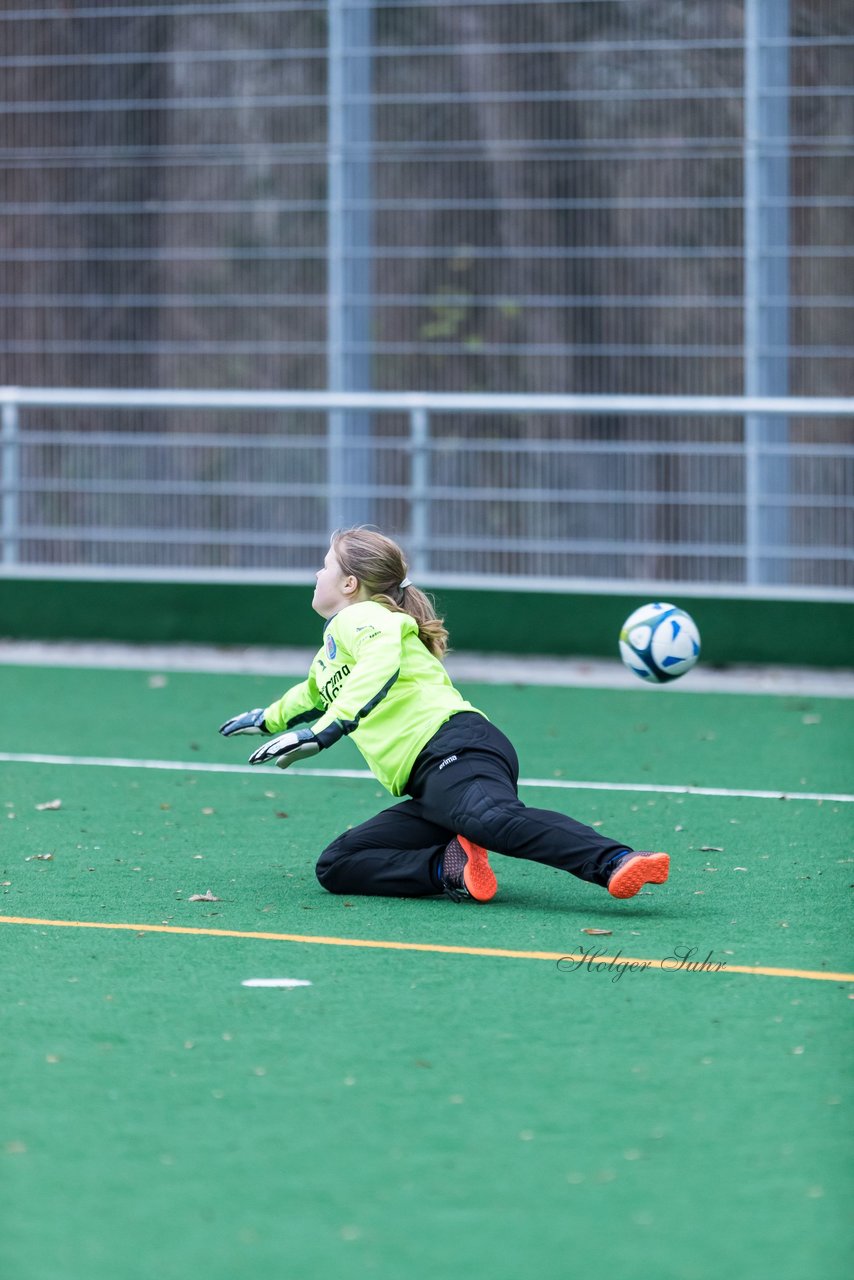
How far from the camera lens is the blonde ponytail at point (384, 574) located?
18.5 ft

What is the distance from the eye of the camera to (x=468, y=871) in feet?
17.7

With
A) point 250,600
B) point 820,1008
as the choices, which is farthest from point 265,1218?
point 250,600

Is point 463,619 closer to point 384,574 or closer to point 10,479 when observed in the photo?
point 10,479

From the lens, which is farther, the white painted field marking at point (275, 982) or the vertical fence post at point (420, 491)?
the vertical fence post at point (420, 491)

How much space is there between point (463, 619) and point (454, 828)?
585 cm

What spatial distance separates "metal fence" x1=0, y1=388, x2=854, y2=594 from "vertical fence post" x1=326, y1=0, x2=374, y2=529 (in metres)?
0.55

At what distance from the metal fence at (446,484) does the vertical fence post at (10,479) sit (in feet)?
0.04

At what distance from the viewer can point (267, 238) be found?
12094 mm

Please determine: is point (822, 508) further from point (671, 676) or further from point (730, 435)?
point (671, 676)

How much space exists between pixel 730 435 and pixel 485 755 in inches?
224

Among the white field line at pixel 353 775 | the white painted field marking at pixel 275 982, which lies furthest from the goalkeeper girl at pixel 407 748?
the white field line at pixel 353 775

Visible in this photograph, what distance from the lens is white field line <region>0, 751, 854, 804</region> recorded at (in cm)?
734
